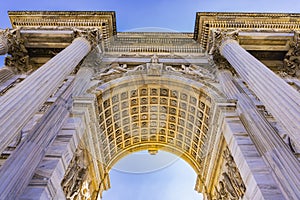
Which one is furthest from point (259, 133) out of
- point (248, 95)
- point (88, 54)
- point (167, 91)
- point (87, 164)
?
point (88, 54)

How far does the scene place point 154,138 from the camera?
50.8 ft

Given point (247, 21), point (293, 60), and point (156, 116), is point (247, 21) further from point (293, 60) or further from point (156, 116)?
point (156, 116)

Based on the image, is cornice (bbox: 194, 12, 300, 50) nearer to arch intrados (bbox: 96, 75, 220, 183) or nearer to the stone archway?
arch intrados (bbox: 96, 75, 220, 183)

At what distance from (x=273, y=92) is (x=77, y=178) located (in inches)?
307

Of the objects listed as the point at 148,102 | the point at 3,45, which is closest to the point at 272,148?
the point at 148,102

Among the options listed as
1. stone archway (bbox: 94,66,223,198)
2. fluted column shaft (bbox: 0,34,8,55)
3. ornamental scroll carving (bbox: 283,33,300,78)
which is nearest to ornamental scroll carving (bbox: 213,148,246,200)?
stone archway (bbox: 94,66,223,198)

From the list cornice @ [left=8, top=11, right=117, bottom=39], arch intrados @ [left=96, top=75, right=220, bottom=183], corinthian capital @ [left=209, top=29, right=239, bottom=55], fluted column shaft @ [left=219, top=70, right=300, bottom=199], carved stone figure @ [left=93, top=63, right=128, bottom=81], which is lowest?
fluted column shaft @ [left=219, top=70, right=300, bottom=199]

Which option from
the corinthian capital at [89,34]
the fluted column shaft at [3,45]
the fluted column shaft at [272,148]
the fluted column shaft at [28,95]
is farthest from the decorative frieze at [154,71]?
the fluted column shaft at [3,45]

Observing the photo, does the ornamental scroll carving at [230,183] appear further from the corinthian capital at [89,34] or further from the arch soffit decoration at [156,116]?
the corinthian capital at [89,34]

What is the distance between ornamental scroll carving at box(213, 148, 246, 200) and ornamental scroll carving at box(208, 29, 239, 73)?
543cm

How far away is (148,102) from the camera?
1388 centimetres

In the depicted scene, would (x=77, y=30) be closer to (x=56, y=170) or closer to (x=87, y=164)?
(x=87, y=164)

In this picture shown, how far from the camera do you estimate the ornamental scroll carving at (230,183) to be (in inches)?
A: 336

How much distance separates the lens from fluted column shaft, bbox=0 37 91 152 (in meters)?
6.32
